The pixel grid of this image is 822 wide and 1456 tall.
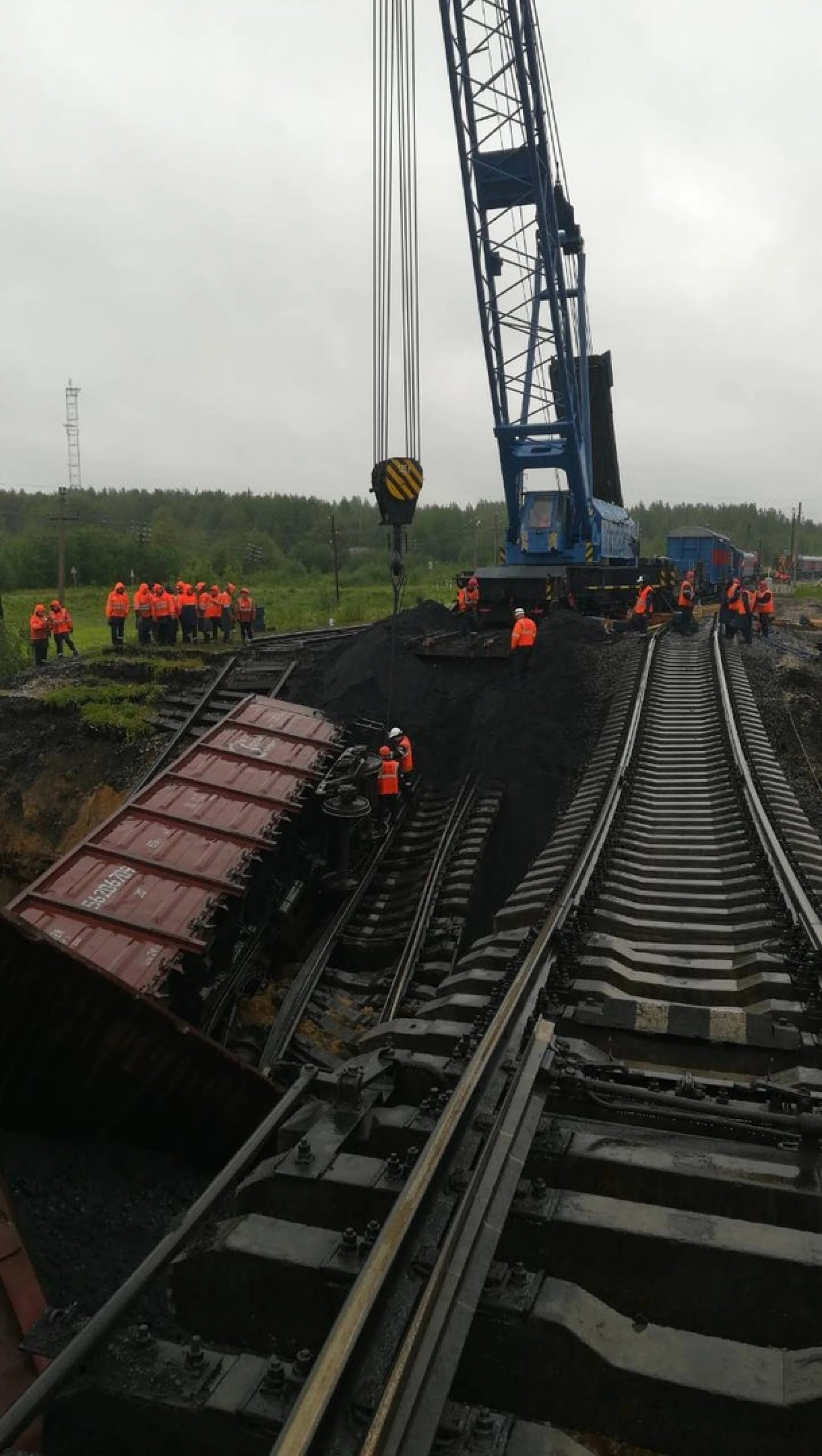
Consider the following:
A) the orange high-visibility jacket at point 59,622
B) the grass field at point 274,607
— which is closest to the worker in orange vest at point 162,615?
the grass field at point 274,607

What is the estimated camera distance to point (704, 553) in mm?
37875

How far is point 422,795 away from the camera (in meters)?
13.0

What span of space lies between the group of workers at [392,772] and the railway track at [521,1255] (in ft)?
23.1

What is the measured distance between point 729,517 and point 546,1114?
132 m

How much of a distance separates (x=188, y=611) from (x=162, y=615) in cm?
90

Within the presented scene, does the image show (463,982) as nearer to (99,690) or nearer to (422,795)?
(422,795)

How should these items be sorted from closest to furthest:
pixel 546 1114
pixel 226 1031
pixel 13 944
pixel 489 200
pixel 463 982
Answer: pixel 546 1114, pixel 13 944, pixel 463 982, pixel 226 1031, pixel 489 200

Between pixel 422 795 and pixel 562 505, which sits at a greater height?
pixel 562 505

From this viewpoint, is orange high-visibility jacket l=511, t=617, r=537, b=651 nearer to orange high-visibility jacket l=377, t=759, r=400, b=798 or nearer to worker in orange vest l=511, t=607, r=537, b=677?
worker in orange vest l=511, t=607, r=537, b=677

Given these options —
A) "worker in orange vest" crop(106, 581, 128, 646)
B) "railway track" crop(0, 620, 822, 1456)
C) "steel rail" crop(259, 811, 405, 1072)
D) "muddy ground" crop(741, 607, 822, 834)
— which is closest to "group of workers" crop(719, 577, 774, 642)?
"muddy ground" crop(741, 607, 822, 834)

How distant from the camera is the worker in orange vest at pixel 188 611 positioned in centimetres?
2031

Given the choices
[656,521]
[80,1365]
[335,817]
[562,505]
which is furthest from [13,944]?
[656,521]

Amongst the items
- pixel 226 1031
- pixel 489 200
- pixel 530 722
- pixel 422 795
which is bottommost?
pixel 226 1031

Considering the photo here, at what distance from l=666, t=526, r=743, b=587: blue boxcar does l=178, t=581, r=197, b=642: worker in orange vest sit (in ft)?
75.2
